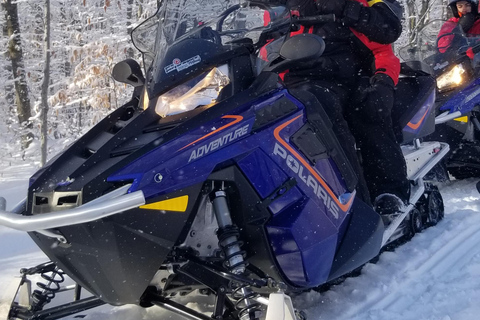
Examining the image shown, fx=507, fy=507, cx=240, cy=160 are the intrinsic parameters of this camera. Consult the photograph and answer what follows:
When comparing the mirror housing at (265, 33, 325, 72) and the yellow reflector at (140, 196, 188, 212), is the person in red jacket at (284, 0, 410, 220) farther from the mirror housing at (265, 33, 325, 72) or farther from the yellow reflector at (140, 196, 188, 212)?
the yellow reflector at (140, 196, 188, 212)

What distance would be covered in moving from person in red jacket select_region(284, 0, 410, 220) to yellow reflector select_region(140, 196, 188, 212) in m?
1.35

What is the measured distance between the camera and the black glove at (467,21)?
634cm

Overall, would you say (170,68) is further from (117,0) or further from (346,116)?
(117,0)

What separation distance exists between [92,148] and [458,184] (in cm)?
442

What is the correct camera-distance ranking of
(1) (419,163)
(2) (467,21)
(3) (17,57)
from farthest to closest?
1. (3) (17,57)
2. (2) (467,21)
3. (1) (419,163)

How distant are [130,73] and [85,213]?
117 centimetres

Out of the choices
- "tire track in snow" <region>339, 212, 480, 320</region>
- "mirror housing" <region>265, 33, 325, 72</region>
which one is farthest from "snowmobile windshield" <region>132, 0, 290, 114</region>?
"tire track in snow" <region>339, 212, 480, 320</region>

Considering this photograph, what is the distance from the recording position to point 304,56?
214cm

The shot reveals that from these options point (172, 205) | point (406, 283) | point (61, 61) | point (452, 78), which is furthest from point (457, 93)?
point (61, 61)

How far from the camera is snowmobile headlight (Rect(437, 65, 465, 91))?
4996mm

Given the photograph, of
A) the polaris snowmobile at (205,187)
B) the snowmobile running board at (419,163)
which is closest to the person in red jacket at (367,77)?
the snowmobile running board at (419,163)

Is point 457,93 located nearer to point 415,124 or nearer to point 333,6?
point 415,124

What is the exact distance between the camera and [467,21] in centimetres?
636

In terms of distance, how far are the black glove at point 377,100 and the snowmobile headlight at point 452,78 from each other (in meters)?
2.08
